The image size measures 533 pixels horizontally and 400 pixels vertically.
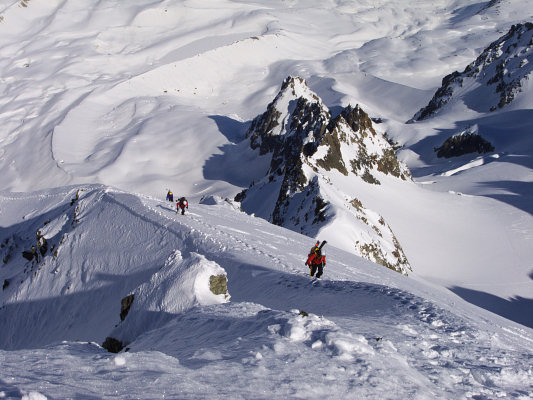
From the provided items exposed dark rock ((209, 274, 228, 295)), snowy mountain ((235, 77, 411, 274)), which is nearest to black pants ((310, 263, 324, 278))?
exposed dark rock ((209, 274, 228, 295))

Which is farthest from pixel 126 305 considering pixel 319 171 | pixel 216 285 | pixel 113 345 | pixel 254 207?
pixel 254 207

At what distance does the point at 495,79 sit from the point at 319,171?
168ft

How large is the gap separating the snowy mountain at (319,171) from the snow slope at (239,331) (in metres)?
7.20

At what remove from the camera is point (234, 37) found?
98562 mm

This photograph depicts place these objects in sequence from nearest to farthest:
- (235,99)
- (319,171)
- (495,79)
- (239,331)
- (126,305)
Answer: (239,331) < (126,305) < (319,171) < (495,79) < (235,99)

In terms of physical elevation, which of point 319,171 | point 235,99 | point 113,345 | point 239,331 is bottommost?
point 113,345

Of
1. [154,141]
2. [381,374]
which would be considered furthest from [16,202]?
[381,374]

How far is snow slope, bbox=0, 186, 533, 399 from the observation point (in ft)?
18.1

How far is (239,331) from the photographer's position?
7.51 m

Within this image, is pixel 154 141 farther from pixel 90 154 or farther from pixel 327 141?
pixel 327 141

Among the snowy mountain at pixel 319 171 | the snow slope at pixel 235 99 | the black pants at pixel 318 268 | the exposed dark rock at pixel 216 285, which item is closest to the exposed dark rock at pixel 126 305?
the exposed dark rock at pixel 216 285

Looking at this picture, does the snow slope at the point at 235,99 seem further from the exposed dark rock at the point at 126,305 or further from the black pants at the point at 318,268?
the exposed dark rock at the point at 126,305

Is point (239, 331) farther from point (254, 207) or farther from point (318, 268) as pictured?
point (254, 207)

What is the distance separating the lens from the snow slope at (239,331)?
18.1 ft
